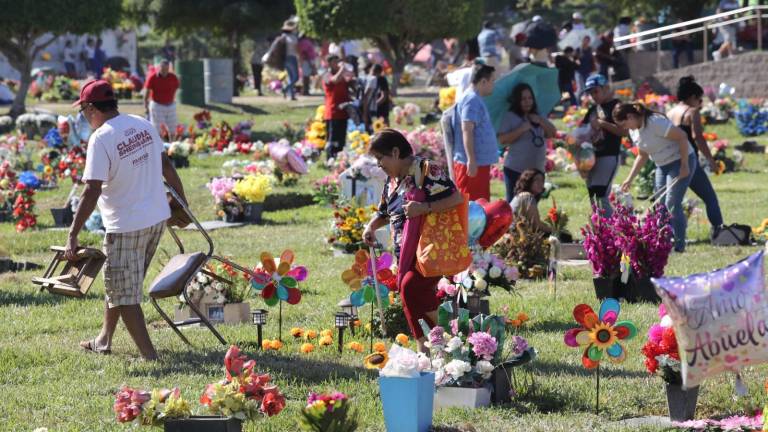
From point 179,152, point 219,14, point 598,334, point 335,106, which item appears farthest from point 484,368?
point 219,14

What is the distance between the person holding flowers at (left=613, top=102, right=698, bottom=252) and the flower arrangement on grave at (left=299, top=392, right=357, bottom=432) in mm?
6782

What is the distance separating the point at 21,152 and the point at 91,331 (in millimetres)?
13057

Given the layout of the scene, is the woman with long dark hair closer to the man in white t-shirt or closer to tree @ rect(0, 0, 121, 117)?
the man in white t-shirt

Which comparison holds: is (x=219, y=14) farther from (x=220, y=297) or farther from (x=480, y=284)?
(x=480, y=284)

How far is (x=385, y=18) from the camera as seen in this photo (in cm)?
3142

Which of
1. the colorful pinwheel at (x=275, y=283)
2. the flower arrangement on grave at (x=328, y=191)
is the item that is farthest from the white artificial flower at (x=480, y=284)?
the flower arrangement on grave at (x=328, y=191)

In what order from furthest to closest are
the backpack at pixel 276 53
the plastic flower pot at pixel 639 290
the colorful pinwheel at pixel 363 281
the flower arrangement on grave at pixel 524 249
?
1. the backpack at pixel 276 53
2. the flower arrangement on grave at pixel 524 249
3. the plastic flower pot at pixel 639 290
4. the colorful pinwheel at pixel 363 281

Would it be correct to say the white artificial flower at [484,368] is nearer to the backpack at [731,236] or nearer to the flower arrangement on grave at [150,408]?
the flower arrangement on grave at [150,408]

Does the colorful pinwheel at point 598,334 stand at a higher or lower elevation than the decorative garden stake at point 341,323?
higher

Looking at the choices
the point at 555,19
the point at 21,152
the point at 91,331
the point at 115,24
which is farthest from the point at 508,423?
the point at 555,19

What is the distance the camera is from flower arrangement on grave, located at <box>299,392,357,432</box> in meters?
5.82

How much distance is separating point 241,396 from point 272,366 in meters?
2.03

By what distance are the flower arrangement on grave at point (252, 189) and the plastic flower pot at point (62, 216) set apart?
1923mm

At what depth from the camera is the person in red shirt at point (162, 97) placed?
877 inches
